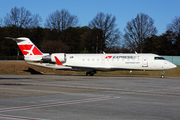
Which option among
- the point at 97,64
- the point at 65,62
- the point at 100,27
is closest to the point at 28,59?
the point at 65,62

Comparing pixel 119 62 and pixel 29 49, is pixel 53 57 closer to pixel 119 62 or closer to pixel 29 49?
pixel 29 49

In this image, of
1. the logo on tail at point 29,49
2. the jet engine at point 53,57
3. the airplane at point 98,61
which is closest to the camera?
the airplane at point 98,61

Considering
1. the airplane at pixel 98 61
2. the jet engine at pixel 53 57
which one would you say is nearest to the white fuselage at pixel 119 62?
the airplane at pixel 98 61

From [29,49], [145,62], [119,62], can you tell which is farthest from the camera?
[29,49]

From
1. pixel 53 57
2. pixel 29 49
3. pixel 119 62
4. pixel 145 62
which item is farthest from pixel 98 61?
pixel 29 49

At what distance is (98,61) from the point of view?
1415 inches

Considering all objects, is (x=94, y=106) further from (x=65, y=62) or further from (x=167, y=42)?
(x=167, y=42)

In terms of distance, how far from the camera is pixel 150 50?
80.1 meters

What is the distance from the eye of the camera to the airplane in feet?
112

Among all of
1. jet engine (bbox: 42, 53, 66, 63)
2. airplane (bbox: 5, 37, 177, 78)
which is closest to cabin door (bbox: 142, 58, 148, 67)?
airplane (bbox: 5, 37, 177, 78)

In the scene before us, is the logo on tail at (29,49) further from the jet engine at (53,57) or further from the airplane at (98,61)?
the jet engine at (53,57)

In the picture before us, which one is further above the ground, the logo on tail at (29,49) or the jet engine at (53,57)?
the logo on tail at (29,49)

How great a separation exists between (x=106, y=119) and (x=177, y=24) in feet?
249

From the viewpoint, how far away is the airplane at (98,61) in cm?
3409
